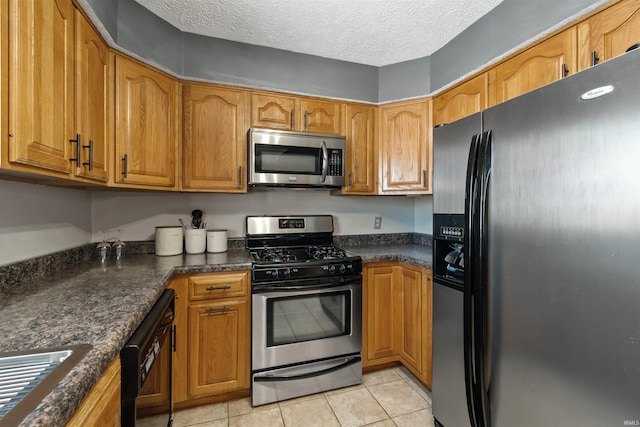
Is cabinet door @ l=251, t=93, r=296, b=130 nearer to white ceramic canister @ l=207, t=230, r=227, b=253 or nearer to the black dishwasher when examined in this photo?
white ceramic canister @ l=207, t=230, r=227, b=253

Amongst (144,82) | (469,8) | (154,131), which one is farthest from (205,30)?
(469,8)

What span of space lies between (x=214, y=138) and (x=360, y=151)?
1147 millimetres

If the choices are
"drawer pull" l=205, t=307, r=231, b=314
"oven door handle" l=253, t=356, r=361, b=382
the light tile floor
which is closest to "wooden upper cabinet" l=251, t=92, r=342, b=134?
"drawer pull" l=205, t=307, r=231, b=314

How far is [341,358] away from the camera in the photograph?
2047 mm

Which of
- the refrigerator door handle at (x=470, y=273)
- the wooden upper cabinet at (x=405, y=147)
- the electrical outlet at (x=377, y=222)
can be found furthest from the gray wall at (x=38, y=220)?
the electrical outlet at (x=377, y=222)

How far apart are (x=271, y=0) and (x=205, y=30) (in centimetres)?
60

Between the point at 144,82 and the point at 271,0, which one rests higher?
the point at 271,0

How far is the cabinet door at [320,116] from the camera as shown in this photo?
7.47 feet

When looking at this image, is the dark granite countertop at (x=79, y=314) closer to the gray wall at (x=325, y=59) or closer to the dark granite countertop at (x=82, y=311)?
the dark granite countertop at (x=82, y=311)

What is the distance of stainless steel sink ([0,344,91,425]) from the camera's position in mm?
534

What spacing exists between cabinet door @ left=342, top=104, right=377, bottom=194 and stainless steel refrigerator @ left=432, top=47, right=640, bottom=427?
1002 mm

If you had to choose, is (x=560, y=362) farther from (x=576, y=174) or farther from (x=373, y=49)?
(x=373, y=49)

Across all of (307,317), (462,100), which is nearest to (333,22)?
(462,100)

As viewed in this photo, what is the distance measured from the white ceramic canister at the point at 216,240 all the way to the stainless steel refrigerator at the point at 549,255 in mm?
1585
